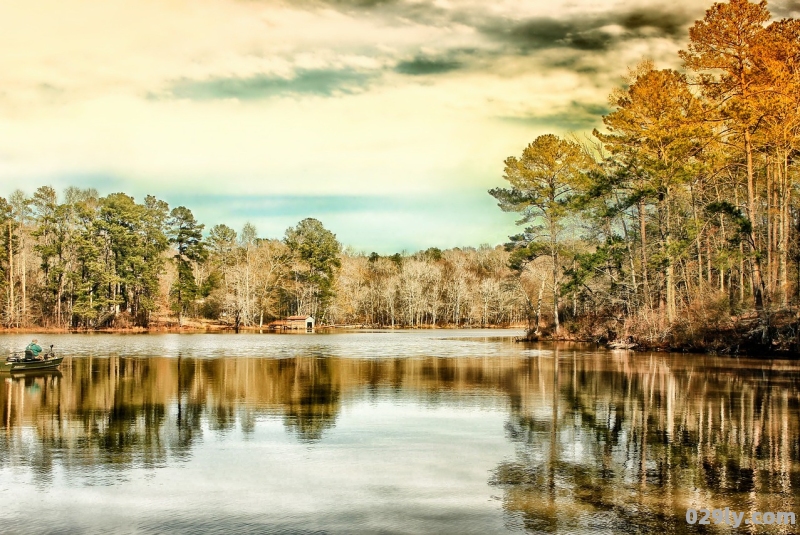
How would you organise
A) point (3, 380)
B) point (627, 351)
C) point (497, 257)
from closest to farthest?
point (3, 380), point (627, 351), point (497, 257)

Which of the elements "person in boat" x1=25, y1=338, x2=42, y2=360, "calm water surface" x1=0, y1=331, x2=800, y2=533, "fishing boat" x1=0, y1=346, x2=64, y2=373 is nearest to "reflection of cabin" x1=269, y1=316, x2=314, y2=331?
"person in boat" x1=25, y1=338, x2=42, y2=360

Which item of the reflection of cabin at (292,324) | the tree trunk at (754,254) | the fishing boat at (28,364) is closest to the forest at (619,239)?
the tree trunk at (754,254)

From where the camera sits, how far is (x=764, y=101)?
31.8 meters

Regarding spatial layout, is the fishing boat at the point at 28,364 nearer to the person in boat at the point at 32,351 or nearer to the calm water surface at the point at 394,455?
the person in boat at the point at 32,351

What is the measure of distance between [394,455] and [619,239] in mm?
40265

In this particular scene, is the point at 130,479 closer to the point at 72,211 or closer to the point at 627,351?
the point at 627,351

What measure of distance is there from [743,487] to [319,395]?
Result: 12.6m

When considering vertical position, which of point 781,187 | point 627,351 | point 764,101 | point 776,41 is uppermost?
point 776,41

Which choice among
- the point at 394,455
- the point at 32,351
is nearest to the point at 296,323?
the point at 32,351

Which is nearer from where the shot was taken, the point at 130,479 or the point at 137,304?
the point at 130,479

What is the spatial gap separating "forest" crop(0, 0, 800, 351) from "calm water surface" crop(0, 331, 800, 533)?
54.6 ft

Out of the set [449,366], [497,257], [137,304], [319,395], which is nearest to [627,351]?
[449,366]

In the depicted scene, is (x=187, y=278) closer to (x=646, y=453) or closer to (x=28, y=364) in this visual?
(x=28, y=364)

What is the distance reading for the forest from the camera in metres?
34.3
